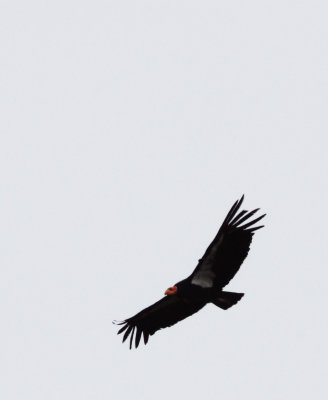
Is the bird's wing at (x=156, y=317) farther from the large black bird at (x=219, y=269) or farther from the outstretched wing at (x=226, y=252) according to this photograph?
the outstretched wing at (x=226, y=252)

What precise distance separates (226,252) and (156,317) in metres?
3.11

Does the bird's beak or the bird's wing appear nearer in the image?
the bird's beak

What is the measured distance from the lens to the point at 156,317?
22.3 meters

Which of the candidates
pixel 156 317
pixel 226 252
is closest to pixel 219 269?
pixel 226 252

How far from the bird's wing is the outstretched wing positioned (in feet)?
5.22

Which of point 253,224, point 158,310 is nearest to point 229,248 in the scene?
point 253,224

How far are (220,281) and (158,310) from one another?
244cm

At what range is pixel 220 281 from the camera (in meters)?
20.3

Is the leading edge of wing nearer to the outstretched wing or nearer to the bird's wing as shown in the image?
the bird's wing

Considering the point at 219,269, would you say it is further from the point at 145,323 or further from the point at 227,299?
the point at 145,323

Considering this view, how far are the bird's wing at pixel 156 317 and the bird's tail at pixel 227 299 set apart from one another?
5.35 ft

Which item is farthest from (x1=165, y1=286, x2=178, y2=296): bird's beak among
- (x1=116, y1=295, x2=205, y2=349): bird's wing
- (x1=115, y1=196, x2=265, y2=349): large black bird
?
(x1=116, y1=295, x2=205, y2=349): bird's wing

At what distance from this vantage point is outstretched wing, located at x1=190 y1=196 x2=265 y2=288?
19.8 meters

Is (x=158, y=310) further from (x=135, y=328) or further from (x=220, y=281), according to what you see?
(x=220, y=281)
